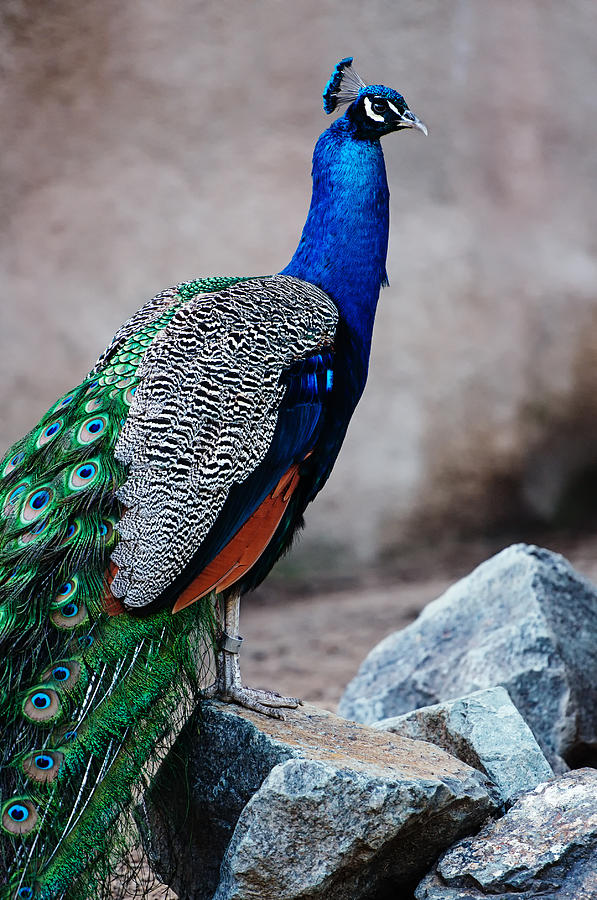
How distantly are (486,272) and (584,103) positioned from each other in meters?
1.35

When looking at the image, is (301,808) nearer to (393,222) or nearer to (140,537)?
(140,537)

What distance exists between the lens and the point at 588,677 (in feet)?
12.0

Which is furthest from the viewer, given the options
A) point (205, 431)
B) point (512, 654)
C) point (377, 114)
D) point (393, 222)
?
point (393, 222)

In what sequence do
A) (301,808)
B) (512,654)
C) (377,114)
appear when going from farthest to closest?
(512,654) → (377,114) → (301,808)

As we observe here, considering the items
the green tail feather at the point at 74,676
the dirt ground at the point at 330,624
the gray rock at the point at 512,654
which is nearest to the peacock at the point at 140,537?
the green tail feather at the point at 74,676

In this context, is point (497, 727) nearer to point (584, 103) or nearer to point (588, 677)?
point (588, 677)

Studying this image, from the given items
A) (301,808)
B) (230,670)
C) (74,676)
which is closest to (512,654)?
(230,670)

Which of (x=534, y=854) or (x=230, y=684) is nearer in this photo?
(x=534, y=854)

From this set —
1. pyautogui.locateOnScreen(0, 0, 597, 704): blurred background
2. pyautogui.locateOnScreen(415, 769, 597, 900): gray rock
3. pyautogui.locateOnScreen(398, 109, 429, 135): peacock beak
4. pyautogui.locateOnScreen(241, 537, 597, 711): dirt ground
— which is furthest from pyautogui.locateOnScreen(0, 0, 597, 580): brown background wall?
pyautogui.locateOnScreen(415, 769, 597, 900): gray rock

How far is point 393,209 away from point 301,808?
5.49 m

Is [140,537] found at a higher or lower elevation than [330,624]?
lower

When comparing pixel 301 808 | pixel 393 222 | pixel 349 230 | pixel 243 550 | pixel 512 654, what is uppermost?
pixel 393 222

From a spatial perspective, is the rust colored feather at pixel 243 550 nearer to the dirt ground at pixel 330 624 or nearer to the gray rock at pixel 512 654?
the gray rock at pixel 512 654

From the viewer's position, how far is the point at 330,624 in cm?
645
